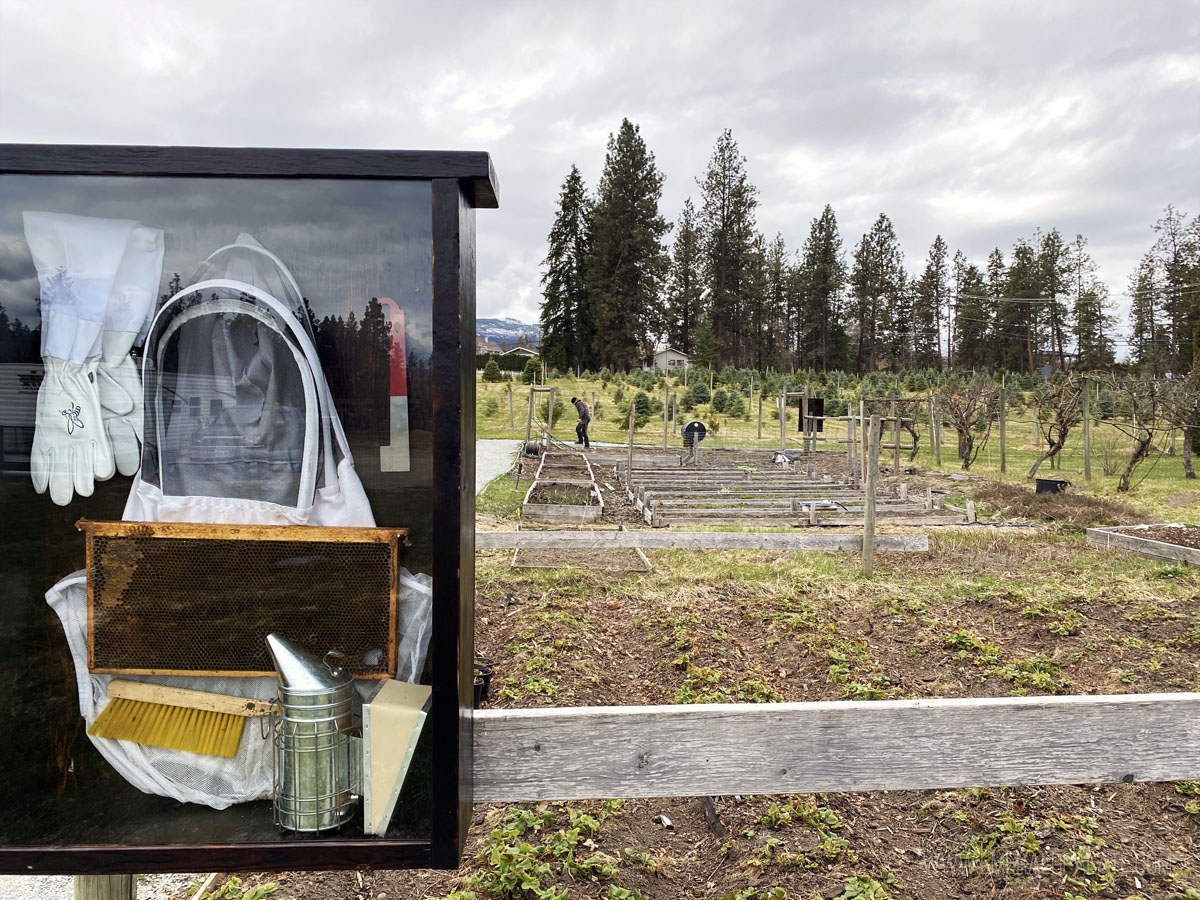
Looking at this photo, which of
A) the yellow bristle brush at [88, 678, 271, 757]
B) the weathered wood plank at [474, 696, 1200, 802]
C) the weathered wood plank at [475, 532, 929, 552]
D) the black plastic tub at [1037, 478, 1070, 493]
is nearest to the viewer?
the yellow bristle brush at [88, 678, 271, 757]

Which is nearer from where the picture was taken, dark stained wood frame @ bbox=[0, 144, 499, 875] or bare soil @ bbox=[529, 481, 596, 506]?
dark stained wood frame @ bbox=[0, 144, 499, 875]

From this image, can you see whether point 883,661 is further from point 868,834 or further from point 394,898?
point 394,898

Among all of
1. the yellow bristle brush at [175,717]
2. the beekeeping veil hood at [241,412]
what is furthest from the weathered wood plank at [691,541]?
the beekeeping veil hood at [241,412]

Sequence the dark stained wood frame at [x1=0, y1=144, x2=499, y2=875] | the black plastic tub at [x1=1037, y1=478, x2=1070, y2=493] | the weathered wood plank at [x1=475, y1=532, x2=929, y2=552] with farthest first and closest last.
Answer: the black plastic tub at [x1=1037, y1=478, x2=1070, y2=493]
the weathered wood plank at [x1=475, y1=532, x2=929, y2=552]
the dark stained wood frame at [x1=0, y1=144, x2=499, y2=875]

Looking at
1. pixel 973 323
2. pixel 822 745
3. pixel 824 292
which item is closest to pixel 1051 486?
pixel 822 745

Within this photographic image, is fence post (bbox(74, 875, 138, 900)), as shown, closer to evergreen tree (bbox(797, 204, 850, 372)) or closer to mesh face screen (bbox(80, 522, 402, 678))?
mesh face screen (bbox(80, 522, 402, 678))

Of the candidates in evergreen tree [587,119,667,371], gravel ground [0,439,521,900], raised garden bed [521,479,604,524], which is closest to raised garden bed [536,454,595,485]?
raised garden bed [521,479,604,524]

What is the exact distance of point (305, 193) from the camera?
1.44m

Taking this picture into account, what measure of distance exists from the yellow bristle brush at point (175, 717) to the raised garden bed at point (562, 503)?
8.28 metres

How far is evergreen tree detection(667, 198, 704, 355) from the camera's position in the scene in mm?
51188

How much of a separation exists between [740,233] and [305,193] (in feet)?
168

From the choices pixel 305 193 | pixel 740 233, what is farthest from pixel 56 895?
pixel 740 233

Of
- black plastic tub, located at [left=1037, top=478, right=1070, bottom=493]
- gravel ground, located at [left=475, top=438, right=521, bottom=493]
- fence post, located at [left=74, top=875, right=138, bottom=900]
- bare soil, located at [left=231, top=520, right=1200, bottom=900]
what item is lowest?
bare soil, located at [left=231, top=520, right=1200, bottom=900]

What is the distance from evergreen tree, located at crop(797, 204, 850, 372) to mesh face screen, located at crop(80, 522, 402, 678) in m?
53.7
